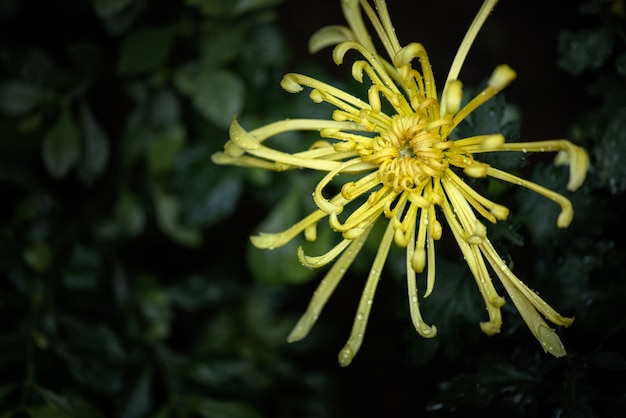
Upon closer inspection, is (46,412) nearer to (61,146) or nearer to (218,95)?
(61,146)

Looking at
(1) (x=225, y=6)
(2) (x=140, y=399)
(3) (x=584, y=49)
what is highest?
(3) (x=584, y=49)

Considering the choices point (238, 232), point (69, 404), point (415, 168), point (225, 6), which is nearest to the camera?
point (415, 168)

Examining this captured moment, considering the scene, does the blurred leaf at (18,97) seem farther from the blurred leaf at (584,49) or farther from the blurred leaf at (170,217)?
the blurred leaf at (584,49)

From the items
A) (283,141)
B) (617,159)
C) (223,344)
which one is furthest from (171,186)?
(617,159)

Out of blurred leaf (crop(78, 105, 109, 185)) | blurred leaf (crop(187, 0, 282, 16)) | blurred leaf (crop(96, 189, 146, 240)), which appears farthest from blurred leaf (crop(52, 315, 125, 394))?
blurred leaf (crop(187, 0, 282, 16))

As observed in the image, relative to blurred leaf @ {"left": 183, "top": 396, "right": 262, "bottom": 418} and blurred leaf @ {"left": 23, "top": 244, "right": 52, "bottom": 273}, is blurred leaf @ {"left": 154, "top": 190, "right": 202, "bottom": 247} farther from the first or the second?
blurred leaf @ {"left": 183, "top": 396, "right": 262, "bottom": 418}

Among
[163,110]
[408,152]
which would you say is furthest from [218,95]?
[408,152]

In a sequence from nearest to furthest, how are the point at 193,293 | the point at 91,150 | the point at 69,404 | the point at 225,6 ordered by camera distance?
the point at 69,404 < the point at 225,6 < the point at 91,150 < the point at 193,293

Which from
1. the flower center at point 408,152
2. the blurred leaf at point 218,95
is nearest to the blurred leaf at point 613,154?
the flower center at point 408,152
